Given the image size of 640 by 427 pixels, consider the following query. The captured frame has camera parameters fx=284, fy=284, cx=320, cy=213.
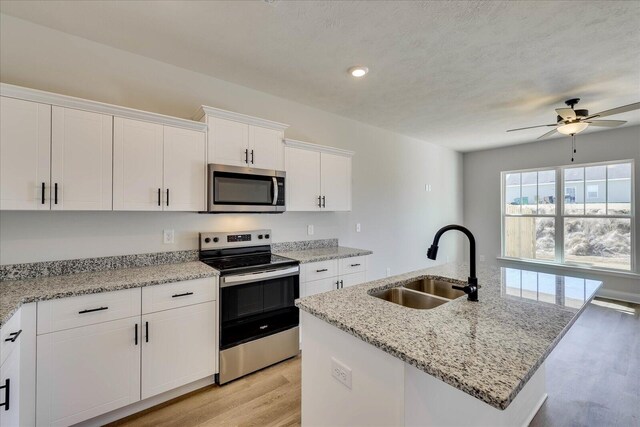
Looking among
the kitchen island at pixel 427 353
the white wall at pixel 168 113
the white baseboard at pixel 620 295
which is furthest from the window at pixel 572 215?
the kitchen island at pixel 427 353

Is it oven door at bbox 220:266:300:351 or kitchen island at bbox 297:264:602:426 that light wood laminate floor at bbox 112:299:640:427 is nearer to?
oven door at bbox 220:266:300:351

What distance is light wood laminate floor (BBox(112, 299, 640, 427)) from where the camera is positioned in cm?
191

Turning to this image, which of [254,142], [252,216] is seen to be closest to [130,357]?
[252,216]

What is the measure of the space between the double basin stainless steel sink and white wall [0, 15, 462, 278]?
167cm

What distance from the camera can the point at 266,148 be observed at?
2.71 metres

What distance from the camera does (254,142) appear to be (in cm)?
263

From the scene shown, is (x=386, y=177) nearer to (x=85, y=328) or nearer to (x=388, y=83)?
(x=388, y=83)

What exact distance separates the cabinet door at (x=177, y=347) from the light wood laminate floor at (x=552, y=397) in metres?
0.17

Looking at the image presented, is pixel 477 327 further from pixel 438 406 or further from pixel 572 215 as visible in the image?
pixel 572 215

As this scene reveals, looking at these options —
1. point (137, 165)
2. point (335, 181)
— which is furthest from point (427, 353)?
point (335, 181)

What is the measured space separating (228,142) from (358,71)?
1321mm

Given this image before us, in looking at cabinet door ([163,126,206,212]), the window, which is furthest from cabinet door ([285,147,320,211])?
the window

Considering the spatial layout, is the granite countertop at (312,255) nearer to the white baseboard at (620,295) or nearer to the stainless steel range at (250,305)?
→ the stainless steel range at (250,305)

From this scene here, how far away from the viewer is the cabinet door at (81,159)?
71.2 inches
